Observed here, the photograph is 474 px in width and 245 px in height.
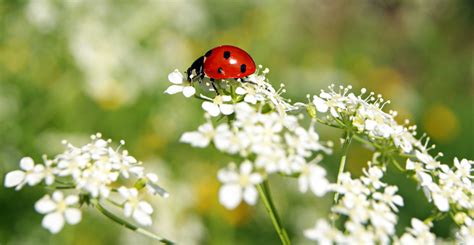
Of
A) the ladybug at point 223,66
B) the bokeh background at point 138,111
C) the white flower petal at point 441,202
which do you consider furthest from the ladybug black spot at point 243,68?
the bokeh background at point 138,111

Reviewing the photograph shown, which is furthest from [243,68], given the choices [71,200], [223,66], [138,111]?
[138,111]

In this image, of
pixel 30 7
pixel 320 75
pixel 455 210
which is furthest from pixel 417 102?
pixel 455 210

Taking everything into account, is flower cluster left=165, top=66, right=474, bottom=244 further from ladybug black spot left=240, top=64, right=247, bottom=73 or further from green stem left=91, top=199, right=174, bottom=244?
green stem left=91, top=199, right=174, bottom=244

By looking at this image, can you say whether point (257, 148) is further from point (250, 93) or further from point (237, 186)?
point (250, 93)

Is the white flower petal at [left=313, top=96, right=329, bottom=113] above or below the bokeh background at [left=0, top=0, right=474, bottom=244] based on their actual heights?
below

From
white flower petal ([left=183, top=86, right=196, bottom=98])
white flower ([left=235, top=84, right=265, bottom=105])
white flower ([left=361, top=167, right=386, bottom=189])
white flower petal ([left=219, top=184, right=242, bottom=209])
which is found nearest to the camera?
white flower petal ([left=219, top=184, right=242, bottom=209])

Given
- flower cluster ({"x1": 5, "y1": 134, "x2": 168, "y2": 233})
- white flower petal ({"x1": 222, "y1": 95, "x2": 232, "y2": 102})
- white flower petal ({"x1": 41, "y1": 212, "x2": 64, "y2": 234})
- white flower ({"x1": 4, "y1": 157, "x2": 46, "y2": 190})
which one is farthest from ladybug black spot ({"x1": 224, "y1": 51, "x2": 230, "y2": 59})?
white flower petal ({"x1": 41, "y1": 212, "x2": 64, "y2": 234})

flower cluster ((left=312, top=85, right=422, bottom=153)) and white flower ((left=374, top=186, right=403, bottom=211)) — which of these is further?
flower cluster ((left=312, top=85, right=422, bottom=153))

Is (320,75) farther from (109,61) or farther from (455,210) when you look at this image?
(455,210)
